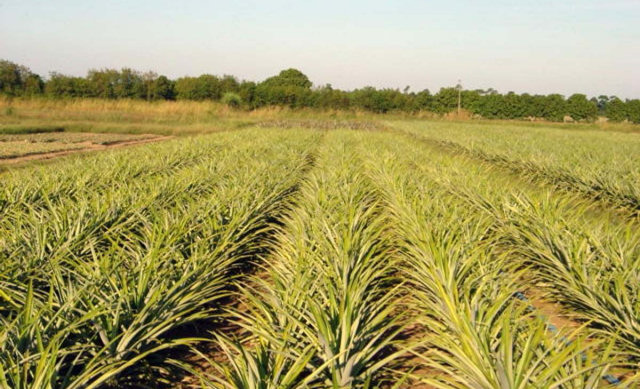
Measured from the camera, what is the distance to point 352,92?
40.9m

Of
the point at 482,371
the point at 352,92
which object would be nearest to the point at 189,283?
the point at 482,371

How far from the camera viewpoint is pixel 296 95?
123 feet

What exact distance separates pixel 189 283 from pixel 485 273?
1777 mm

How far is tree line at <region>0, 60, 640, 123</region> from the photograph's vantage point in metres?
31.1

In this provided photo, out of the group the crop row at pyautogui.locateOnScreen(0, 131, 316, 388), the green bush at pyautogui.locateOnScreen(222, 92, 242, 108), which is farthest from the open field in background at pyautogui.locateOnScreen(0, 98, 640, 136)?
the crop row at pyautogui.locateOnScreen(0, 131, 316, 388)

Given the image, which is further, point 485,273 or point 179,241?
point 179,241

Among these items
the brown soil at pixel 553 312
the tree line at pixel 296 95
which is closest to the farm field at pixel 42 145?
the brown soil at pixel 553 312

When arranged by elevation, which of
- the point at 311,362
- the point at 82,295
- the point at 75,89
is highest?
the point at 75,89

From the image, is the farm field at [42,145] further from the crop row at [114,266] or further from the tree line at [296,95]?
the tree line at [296,95]

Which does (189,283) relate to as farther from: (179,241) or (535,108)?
(535,108)

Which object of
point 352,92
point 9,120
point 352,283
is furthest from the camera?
point 352,92

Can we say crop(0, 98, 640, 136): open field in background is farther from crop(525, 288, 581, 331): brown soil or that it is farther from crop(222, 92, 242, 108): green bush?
crop(525, 288, 581, 331): brown soil

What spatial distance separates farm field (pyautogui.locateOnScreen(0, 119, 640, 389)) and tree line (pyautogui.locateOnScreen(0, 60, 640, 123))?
2858cm

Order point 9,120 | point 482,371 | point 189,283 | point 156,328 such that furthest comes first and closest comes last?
1. point 9,120
2. point 189,283
3. point 156,328
4. point 482,371
